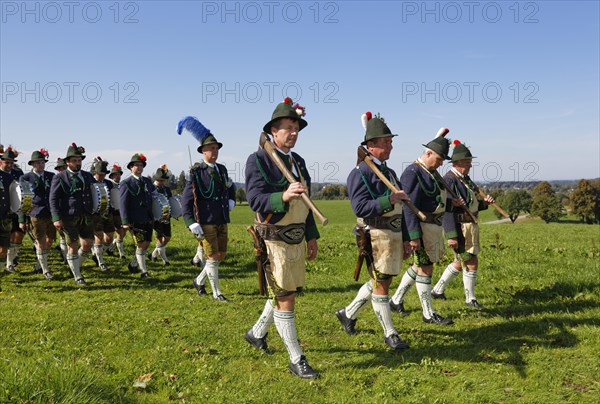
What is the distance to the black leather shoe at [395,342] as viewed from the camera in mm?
6098

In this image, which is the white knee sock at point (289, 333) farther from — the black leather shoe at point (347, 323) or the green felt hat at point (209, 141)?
the green felt hat at point (209, 141)

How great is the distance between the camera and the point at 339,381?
5.04 m

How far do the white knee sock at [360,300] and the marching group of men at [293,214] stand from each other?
16 millimetres

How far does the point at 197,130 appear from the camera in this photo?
8641 mm

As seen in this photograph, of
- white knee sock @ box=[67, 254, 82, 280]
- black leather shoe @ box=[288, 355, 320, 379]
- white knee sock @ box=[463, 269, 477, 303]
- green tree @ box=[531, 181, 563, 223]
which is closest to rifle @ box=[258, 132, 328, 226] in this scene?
black leather shoe @ box=[288, 355, 320, 379]

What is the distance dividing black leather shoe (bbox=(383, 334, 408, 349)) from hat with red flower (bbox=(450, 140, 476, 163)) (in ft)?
12.0

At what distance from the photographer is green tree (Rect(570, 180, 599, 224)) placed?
82750 millimetres

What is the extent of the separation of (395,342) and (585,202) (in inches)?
3702

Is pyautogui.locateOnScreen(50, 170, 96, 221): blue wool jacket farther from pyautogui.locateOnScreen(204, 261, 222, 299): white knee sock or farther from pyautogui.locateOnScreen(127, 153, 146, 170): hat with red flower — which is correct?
pyautogui.locateOnScreen(204, 261, 222, 299): white knee sock

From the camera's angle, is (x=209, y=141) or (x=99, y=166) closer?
(x=209, y=141)

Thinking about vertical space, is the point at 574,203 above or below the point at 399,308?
below

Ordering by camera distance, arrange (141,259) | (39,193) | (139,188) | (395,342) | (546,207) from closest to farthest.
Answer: (395,342) → (39,193) → (139,188) → (141,259) → (546,207)

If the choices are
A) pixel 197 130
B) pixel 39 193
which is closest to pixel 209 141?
pixel 197 130

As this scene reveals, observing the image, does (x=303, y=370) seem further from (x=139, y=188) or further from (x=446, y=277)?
(x=139, y=188)
